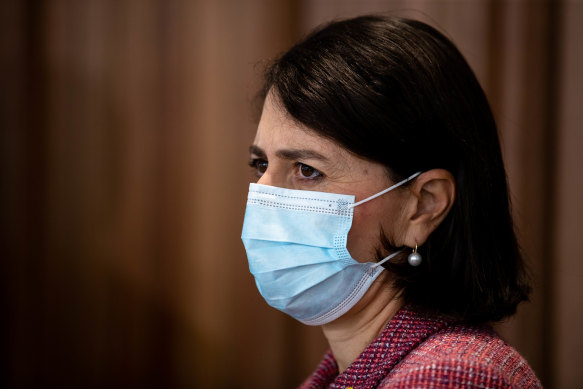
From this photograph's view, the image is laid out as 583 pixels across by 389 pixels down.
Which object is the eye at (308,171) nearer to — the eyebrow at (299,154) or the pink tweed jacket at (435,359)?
the eyebrow at (299,154)

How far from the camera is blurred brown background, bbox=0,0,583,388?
222cm

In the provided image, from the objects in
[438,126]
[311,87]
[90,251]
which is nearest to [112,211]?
[90,251]

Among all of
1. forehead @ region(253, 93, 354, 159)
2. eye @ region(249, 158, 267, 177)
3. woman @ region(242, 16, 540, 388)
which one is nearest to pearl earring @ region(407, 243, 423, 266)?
woman @ region(242, 16, 540, 388)

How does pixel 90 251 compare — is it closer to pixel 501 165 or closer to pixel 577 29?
pixel 501 165

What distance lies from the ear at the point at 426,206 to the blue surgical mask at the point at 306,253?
0.05 metres

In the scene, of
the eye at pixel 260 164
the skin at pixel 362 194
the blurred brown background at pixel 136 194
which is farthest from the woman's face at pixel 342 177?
the blurred brown background at pixel 136 194

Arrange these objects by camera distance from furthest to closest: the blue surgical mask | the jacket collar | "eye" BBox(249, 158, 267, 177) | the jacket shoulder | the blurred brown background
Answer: the blurred brown background, "eye" BBox(249, 158, 267, 177), the blue surgical mask, the jacket collar, the jacket shoulder

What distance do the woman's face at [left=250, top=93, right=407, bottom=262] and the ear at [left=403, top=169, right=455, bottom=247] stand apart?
22 mm

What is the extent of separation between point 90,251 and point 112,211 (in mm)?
214

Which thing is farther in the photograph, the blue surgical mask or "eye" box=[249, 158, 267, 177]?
"eye" box=[249, 158, 267, 177]

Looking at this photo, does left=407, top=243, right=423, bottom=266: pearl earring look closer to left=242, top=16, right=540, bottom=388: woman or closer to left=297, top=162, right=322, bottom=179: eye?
left=242, top=16, right=540, bottom=388: woman

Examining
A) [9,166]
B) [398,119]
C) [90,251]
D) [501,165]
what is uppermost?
[398,119]

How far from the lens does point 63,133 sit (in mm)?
2301

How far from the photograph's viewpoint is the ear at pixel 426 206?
111 cm
